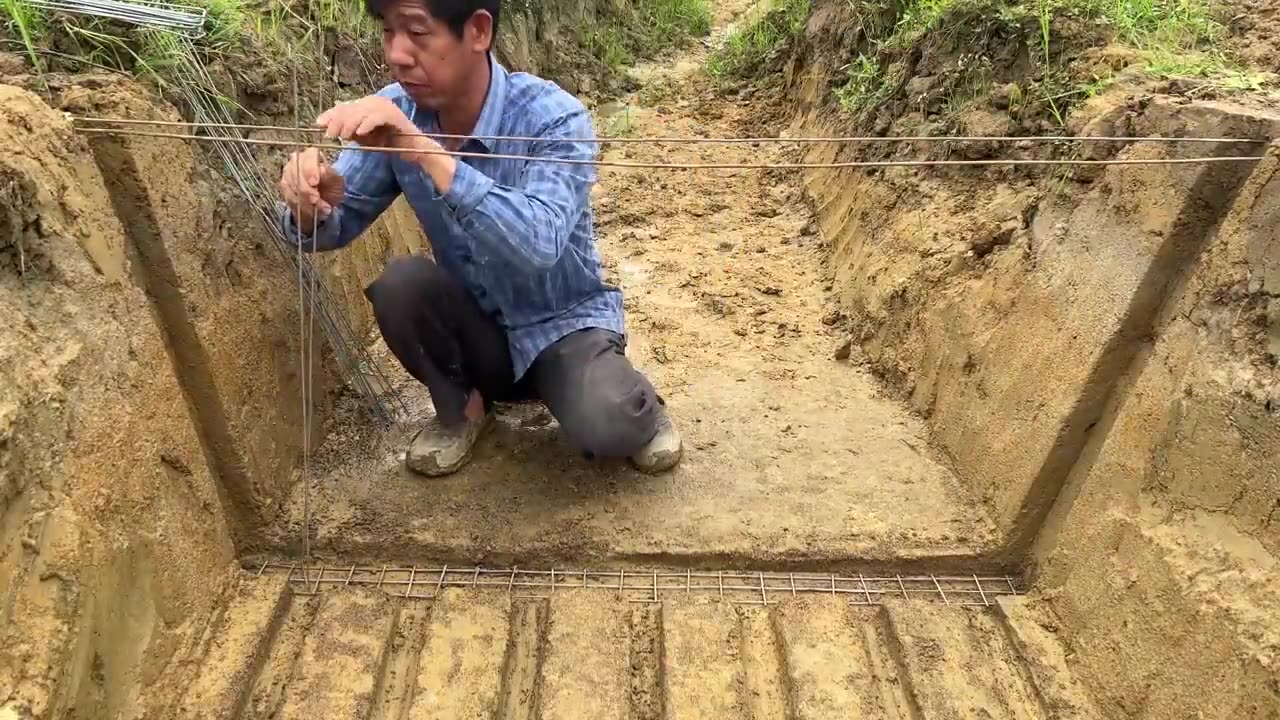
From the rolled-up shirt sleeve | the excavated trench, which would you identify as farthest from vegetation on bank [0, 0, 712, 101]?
the rolled-up shirt sleeve

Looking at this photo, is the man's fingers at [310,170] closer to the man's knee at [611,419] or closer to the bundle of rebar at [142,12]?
the bundle of rebar at [142,12]

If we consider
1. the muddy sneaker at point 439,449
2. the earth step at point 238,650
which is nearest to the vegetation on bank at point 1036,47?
the muddy sneaker at point 439,449

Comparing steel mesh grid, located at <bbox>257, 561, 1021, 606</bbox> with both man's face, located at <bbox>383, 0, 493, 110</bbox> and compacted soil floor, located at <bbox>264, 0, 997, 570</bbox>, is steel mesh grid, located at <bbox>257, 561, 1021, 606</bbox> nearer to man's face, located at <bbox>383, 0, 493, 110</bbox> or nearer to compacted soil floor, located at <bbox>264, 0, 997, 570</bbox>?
compacted soil floor, located at <bbox>264, 0, 997, 570</bbox>

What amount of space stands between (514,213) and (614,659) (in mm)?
916

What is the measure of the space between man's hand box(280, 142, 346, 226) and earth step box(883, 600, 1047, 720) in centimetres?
150

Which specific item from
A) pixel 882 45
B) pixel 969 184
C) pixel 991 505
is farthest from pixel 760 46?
pixel 991 505

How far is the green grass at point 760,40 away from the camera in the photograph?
512 centimetres

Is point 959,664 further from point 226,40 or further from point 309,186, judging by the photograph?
point 226,40

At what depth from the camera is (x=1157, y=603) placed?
1.48 metres

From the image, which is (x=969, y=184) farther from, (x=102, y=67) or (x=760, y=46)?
(x=760, y=46)

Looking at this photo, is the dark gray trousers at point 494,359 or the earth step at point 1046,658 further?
the dark gray trousers at point 494,359

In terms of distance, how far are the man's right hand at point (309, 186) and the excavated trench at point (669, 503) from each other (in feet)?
0.77

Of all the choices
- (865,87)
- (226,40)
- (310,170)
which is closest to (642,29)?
(865,87)

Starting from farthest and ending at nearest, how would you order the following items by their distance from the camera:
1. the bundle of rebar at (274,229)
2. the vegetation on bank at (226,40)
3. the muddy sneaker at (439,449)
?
the muddy sneaker at (439,449)
the bundle of rebar at (274,229)
the vegetation on bank at (226,40)
